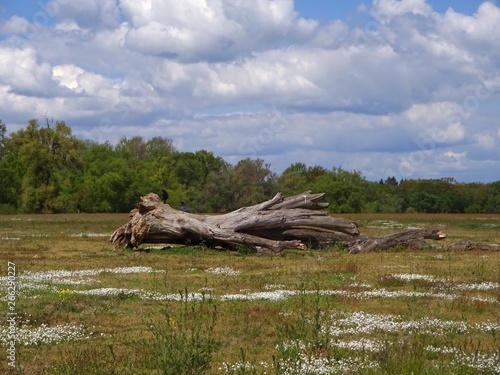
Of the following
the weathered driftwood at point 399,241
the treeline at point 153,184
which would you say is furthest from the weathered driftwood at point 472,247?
the treeline at point 153,184

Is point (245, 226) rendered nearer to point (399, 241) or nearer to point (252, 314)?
point (399, 241)

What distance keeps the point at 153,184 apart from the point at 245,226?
8666 cm

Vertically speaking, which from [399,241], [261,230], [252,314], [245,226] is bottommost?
[252,314]

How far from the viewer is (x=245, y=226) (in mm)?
32594

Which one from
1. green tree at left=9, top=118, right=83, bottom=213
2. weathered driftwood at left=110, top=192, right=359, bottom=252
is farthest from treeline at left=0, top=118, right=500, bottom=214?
weathered driftwood at left=110, top=192, right=359, bottom=252

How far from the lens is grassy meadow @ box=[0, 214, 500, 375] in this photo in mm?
11312

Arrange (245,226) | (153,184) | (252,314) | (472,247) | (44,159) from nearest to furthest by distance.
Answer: (252,314) < (245,226) < (472,247) < (44,159) < (153,184)

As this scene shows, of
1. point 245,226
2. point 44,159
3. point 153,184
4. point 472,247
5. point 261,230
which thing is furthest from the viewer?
point 153,184

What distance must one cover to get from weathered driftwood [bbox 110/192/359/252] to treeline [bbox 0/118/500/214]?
6950cm

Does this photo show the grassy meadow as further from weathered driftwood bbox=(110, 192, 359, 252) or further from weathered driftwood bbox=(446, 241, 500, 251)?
weathered driftwood bbox=(446, 241, 500, 251)

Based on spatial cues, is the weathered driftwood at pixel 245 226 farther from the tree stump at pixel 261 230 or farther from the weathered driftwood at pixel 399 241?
the weathered driftwood at pixel 399 241

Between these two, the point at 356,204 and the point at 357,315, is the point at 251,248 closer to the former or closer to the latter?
the point at 357,315

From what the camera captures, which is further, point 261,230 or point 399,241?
point 261,230

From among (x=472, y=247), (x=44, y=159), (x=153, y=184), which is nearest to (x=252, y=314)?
(x=472, y=247)
